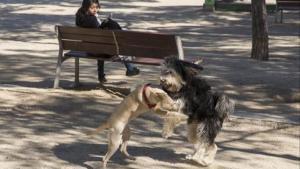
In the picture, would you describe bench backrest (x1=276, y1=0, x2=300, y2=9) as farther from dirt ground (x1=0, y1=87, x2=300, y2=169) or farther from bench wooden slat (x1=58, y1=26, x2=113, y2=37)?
dirt ground (x1=0, y1=87, x2=300, y2=169)

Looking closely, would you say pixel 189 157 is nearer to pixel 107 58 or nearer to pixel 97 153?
pixel 97 153

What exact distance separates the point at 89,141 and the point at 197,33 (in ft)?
39.7

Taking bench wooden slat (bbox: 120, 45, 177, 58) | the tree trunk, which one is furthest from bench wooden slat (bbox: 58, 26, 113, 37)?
the tree trunk

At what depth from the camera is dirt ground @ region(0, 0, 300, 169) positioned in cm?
596

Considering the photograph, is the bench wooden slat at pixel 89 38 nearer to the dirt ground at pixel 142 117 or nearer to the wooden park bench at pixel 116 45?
the wooden park bench at pixel 116 45

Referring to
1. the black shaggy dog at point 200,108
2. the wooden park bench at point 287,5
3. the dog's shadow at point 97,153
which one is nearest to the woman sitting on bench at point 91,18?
the dog's shadow at point 97,153

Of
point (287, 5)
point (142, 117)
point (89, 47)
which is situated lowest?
point (287, 5)

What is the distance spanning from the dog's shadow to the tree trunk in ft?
23.1

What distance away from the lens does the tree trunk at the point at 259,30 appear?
12805 mm

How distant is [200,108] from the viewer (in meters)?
5.41

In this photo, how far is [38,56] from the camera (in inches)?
478

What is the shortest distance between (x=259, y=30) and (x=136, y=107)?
815 centimetres

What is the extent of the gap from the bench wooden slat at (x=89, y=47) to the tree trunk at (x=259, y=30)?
4857 mm

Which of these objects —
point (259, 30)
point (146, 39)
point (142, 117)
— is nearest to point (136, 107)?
point (142, 117)
